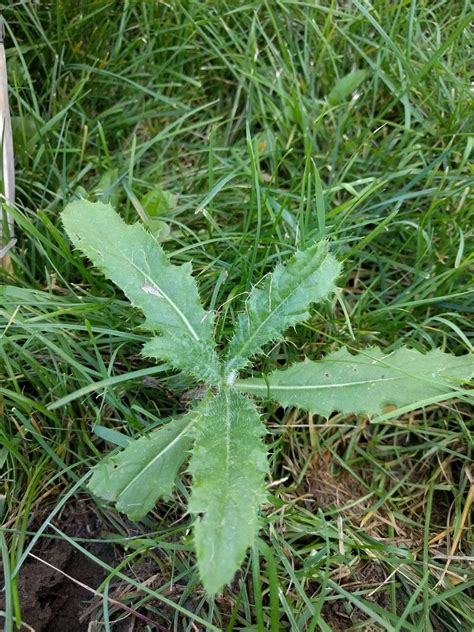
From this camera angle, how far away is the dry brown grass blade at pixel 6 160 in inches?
72.6

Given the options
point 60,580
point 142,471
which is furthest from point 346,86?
point 60,580

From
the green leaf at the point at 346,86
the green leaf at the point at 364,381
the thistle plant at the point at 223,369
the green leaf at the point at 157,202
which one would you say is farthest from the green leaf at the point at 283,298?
the green leaf at the point at 346,86

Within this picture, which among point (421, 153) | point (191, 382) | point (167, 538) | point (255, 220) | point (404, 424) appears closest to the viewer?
point (167, 538)

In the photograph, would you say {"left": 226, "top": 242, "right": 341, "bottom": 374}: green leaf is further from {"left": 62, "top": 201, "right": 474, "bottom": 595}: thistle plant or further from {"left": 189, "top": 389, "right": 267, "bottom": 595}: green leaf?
{"left": 189, "top": 389, "right": 267, "bottom": 595}: green leaf

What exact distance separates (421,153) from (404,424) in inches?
40.0

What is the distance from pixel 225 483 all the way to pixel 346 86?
65.1 inches

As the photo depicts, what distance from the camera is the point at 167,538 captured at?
167cm

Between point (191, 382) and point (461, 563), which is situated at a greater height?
point (191, 382)

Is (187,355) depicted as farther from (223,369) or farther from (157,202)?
(157,202)

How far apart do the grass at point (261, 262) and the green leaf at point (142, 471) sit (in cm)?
8

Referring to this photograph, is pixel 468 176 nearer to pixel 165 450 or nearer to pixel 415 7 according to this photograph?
pixel 415 7

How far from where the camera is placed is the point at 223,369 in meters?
1.67

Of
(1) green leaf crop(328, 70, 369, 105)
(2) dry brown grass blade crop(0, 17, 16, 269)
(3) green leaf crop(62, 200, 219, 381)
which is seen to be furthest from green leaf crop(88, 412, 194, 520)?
(1) green leaf crop(328, 70, 369, 105)

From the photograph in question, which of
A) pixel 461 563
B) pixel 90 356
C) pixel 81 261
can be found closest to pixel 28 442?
pixel 90 356
